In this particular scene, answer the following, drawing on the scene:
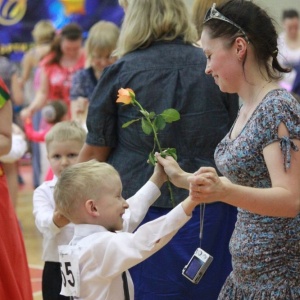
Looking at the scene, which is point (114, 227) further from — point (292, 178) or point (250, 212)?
point (292, 178)

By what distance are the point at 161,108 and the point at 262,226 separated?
40.6 inches

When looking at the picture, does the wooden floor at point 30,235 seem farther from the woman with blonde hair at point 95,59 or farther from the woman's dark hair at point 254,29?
the woman's dark hair at point 254,29

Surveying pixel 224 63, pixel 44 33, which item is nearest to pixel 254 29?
pixel 224 63

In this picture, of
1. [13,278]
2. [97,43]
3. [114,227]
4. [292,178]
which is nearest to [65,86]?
[97,43]

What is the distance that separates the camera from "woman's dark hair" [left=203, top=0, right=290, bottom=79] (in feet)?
8.54

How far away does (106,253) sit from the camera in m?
2.76

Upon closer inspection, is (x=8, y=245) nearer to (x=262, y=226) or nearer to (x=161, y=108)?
(x=161, y=108)

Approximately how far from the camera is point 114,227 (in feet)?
9.52

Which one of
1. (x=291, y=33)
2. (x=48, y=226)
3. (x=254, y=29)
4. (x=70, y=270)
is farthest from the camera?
(x=291, y=33)

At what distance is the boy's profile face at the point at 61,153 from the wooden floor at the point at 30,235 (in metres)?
2.01

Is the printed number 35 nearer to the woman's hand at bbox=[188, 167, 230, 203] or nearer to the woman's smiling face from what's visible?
the woman's hand at bbox=[188, 167, 230, 203]

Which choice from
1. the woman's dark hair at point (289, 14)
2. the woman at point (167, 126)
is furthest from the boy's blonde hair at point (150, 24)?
the woman's dark hair at point (289, 14)

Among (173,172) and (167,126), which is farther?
(167,126)

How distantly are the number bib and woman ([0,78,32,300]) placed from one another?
97cm
